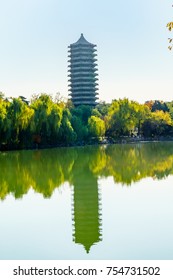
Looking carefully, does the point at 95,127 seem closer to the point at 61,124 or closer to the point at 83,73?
the point at 61,124

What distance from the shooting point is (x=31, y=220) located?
7250 mm

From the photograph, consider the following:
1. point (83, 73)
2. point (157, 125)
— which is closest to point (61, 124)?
point (157, 125)

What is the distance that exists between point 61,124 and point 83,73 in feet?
62.4

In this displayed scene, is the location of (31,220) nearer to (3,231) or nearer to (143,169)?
(3,231)

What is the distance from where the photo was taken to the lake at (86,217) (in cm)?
555

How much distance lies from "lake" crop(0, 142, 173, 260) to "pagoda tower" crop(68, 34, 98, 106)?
118 ft

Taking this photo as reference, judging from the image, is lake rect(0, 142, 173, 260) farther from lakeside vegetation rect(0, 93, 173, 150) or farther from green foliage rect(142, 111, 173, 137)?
green foliage rect(142, 111, 173, 137)

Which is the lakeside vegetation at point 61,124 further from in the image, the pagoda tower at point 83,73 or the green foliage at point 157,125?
the pagoda tower at point 83,73

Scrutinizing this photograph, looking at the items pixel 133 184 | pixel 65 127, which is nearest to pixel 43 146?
pixel 65 127

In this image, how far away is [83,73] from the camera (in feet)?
160

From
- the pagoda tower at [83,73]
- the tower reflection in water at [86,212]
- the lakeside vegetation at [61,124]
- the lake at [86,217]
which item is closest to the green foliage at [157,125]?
the lakeside vegetation at [61,124]

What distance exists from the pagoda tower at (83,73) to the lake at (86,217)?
36.0 metres

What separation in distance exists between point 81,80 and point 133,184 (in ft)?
124

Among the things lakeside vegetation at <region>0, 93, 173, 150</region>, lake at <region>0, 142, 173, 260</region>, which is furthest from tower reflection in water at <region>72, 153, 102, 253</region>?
lakeside vegetation at <region>0, 93, 173, 150</region>
